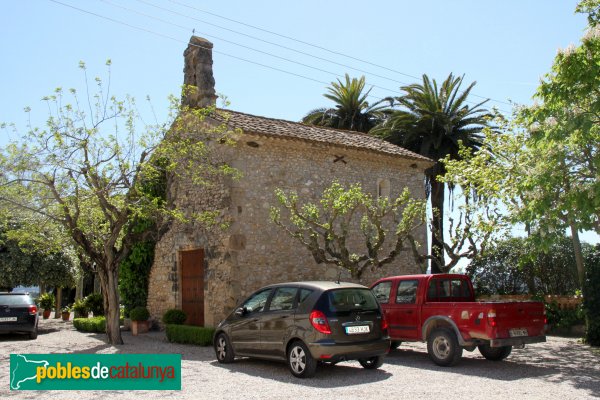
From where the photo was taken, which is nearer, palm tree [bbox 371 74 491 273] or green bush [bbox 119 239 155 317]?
green bush [bbox 119 239 155 317]

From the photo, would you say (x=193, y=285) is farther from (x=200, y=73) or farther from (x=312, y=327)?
(x=312, y=327)

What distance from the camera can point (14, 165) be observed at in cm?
1246

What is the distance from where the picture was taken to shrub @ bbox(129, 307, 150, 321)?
53.8 ft

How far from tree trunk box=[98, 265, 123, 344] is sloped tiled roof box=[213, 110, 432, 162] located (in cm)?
472

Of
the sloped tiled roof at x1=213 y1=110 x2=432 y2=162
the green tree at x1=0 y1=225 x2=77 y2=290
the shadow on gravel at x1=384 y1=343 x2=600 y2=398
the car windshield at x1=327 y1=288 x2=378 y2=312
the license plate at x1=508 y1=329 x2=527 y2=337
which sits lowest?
the shadow on gravel at x1=384 y1=343 x2=600 y2=398

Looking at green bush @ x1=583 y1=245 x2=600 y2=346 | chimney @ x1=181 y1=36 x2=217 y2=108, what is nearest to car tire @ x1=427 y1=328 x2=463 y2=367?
green bush @ x1=583 y1=245 x2=600 y2=346

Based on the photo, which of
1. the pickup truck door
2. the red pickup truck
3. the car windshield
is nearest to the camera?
the car windshield

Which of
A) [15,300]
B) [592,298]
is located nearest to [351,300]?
[592,298]

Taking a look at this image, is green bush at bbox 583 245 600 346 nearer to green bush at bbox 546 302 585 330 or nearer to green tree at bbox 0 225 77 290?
green bush at bbox 546 302 585 330

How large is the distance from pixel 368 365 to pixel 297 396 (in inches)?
94.1

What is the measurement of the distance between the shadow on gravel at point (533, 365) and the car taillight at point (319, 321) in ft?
7.26

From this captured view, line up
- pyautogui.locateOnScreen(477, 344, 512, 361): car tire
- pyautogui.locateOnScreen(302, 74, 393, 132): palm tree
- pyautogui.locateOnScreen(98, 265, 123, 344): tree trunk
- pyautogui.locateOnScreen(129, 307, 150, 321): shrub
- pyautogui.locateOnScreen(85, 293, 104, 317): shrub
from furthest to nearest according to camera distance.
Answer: pyautogui.locateOnScreen(302, 74, 393, 132): palm tree → pyautogui.locateOnScreen(85, 293, 104, 317): shrub → pyautogui.locateOnScreen(129, 307, 150, 321): shrub → pyautogui.locateOnScreen(98, 265, 123, 344): tree trunk → pyautogui.locateOnScreen(477, 344, 512, 361): car tire

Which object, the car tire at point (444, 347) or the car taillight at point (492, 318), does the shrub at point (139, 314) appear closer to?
the car tire at point (444, 347)

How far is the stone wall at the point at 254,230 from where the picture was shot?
47.9 ft
